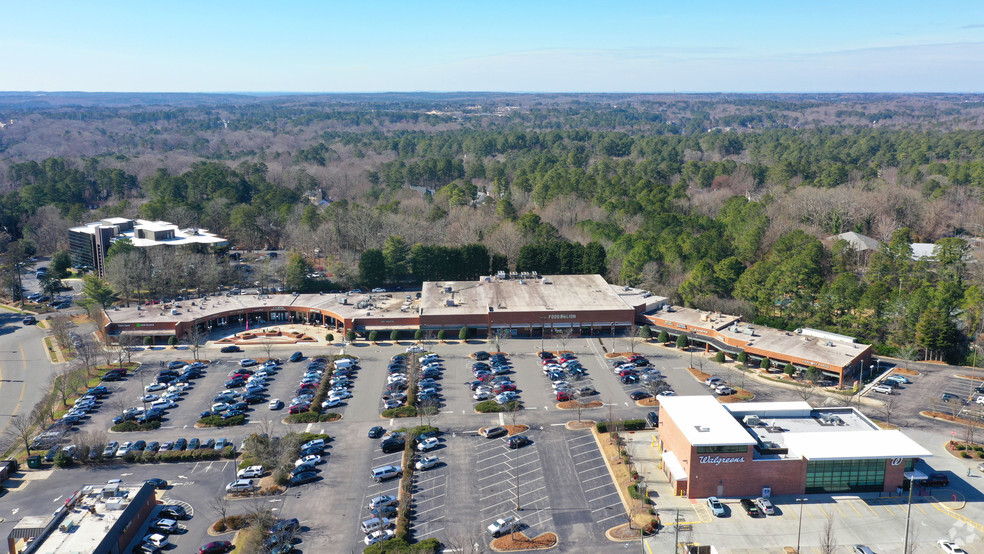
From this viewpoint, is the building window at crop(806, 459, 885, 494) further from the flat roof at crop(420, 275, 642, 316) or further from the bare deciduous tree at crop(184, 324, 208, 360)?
the bare deciduous tree at crop(184, 324, 208, 360)

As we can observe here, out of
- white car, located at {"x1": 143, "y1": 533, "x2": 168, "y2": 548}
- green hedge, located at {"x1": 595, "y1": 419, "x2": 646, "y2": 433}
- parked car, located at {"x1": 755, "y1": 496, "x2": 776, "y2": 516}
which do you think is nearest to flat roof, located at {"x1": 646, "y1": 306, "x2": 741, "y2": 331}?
green hedge, located at {"x1": 595, "y1": 419, "x2": 646, "y2": 433}

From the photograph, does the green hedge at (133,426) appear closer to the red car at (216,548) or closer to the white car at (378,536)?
the red car at (216,548)

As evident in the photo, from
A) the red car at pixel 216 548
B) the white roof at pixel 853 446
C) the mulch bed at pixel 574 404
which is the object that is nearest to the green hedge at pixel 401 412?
the mulch bed at pixel 574 404

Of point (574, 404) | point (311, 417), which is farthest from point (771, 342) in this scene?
point (311, 417)

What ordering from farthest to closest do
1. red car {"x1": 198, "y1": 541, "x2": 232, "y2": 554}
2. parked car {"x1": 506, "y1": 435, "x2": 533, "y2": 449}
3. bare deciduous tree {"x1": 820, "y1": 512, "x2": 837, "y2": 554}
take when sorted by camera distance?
parked car {"x1": 506, "y1": 435, "x2": 533, "y2": 449}, red car {"x1": 198, "y1": 541, "x2": 232, "y2": 554}, bare deciduous tree {"x1": 820, "y1": 512, "x2": 837, "y2": 554}

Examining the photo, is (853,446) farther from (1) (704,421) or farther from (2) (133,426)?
(2) (133,426)

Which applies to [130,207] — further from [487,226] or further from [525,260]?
[525,260]

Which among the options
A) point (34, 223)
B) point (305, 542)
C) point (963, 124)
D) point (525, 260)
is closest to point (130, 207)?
point (34, 223)
